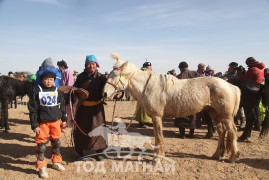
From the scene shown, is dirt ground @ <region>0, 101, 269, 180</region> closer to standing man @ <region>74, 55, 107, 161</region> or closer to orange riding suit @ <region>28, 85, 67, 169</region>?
standing man @ <region>74, 55, 107, 161</region>

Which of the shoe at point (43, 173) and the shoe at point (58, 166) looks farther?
the shoe at point (58, 166)

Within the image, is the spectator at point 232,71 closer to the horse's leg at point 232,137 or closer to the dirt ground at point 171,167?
the dirt ground at point 171,167

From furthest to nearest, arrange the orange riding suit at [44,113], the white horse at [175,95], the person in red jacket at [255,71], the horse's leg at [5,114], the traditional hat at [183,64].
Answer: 1. the horse's leg at [5,114]
2. the person in red jacket at [255,71]
3. the traditional hat at [183,64]
4. the white horse at [175,95]
5. the orange riding suit at [44,113]

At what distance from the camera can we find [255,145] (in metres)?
5.88

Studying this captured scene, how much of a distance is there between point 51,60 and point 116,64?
2.10 meters

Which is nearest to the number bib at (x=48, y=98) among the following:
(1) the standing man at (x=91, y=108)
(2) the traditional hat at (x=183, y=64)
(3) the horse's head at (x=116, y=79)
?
(1) the standing man at (x=91, y=108)

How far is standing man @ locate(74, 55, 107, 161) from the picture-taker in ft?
15.0

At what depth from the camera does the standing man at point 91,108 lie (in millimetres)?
4574

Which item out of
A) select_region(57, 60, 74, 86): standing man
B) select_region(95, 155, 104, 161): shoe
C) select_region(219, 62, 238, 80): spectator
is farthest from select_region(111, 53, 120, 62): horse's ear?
select_region(219, 62, 238, 80): spectator

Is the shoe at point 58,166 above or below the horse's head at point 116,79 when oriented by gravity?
below

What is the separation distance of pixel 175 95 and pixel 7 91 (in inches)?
227

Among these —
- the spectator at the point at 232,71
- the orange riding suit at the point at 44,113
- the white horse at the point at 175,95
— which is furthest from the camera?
the spectator at the point at 232,71

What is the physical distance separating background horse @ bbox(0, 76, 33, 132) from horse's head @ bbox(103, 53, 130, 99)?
4641 mm

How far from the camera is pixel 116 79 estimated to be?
429cm
